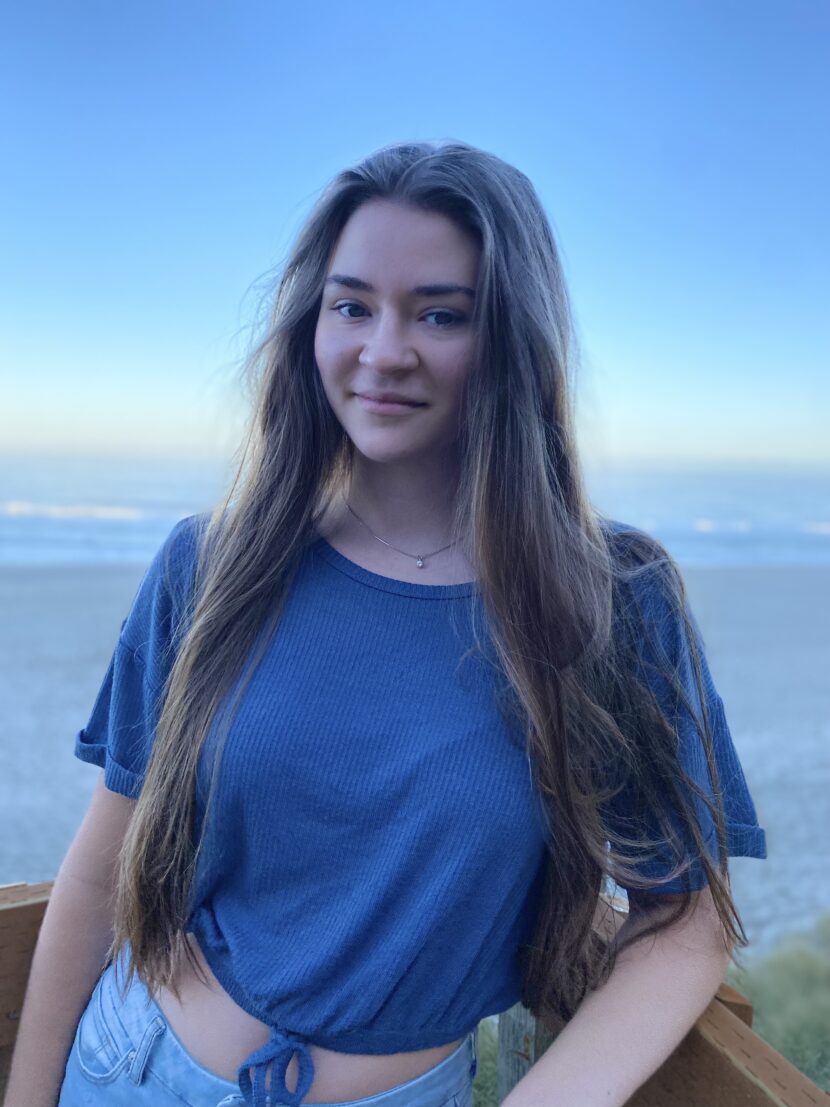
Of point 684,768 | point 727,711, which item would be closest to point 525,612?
point 684,768

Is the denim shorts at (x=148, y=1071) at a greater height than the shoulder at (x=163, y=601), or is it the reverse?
the shoulder at (x=163, y=601)

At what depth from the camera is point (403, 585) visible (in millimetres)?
1350

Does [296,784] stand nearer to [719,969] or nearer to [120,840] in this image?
[120,840]

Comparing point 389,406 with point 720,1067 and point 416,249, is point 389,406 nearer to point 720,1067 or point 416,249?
point 416,249

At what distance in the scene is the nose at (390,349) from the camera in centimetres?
126

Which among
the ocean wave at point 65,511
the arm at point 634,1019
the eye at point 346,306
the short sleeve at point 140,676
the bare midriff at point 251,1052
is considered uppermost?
the eye at point 346,306

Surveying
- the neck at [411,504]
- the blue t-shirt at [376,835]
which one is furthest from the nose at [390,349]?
the blue t-shirt at [376,835]

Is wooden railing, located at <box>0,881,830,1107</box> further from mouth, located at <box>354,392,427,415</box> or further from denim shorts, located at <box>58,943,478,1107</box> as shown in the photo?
mouth, located at <box>354,392,427,415</box>

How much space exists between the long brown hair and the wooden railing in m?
0.11

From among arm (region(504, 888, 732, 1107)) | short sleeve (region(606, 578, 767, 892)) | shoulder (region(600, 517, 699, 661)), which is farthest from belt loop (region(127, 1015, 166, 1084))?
shoulder (region(600, 517, 699, 661))

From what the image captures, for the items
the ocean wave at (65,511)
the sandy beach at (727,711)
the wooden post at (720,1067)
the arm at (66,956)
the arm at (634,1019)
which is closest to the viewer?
the wooden post at (720,1067)

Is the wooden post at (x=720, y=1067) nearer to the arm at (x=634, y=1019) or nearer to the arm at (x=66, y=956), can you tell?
the arm at (x=634, y=1019)

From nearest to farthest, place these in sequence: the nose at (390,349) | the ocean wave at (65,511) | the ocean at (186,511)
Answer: the nose at (390,349) → the ocean at (186,511) → the ocean wave at (65,511)

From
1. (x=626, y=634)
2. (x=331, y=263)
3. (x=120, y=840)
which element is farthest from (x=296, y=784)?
(x=331, y=263)
